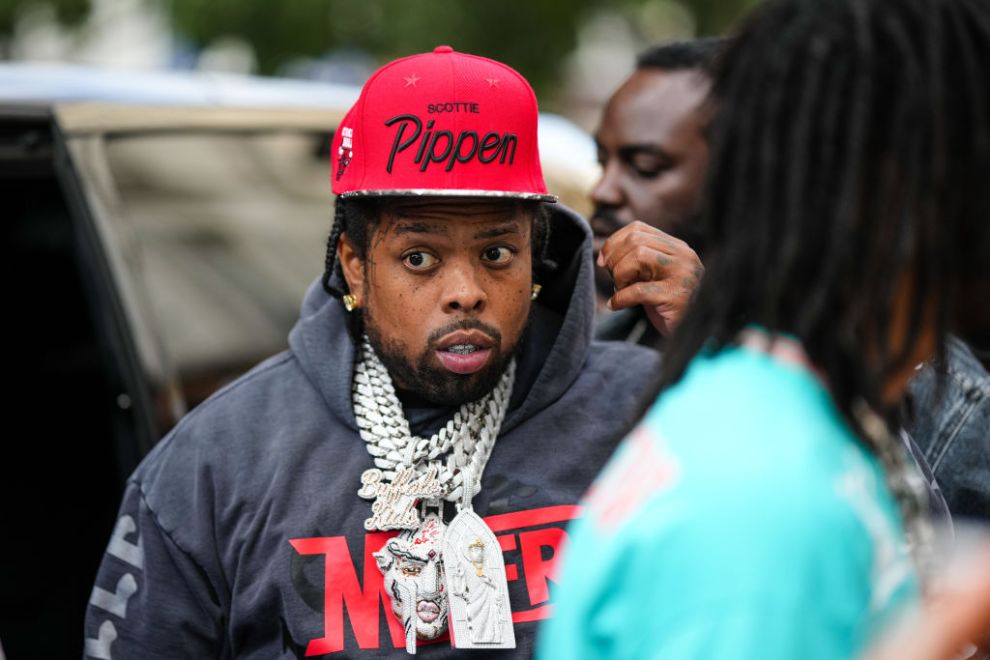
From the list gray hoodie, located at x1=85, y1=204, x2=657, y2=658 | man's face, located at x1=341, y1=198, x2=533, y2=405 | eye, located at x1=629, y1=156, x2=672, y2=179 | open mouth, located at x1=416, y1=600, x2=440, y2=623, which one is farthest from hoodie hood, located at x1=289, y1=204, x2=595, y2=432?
eye, located at x1=629, y1=156, x2=672, y2=179

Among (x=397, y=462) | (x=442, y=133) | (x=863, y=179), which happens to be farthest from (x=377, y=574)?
(x=863, y=179)

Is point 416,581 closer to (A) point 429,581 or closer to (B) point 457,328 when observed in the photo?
(A) point 429,581

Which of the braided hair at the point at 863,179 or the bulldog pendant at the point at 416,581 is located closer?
the braided hair at the point at 863,179

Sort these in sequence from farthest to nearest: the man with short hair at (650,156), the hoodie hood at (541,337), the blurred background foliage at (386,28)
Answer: the blurred background foliage at (386,28) → the man with short hair at (650,156) → the hoodie hood at (541,337)

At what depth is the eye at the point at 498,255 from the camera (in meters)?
2.34

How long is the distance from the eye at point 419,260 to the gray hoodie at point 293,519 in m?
0.26

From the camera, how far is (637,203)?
3521mm

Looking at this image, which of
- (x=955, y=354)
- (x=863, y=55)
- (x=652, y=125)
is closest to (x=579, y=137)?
(x=652, y=125)

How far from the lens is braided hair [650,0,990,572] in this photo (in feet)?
3.84

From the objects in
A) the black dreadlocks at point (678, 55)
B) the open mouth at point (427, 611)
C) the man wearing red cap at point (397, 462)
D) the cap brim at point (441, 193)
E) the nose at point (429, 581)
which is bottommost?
the open mouth at point (427, 611)

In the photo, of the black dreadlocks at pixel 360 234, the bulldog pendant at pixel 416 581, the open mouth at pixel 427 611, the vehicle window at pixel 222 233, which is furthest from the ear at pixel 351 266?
the vehicle window at pixel 222 233

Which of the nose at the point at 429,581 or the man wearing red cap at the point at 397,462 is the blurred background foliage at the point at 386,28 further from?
the nose at the point at 429,581

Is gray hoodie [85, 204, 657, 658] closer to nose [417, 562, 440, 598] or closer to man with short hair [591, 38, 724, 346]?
nose [417, 562, 440, 598]

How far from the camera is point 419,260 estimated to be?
7.63 feet
